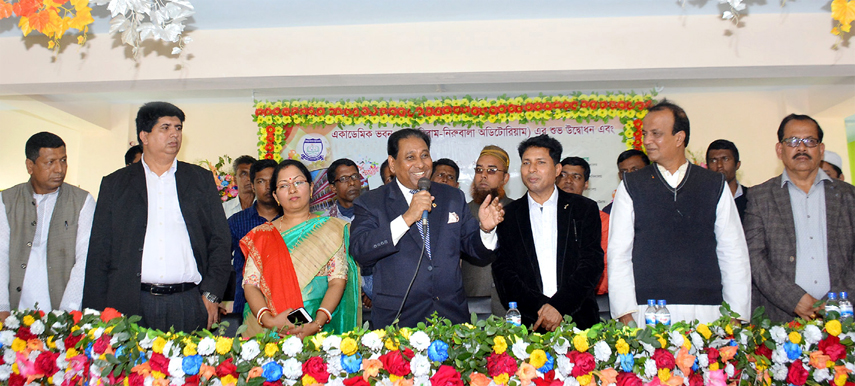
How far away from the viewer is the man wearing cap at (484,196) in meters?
3.85

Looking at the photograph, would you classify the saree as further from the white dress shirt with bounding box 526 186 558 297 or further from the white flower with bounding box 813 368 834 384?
the white flower with bounding box 813 368 834 384

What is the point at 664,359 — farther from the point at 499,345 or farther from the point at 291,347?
the point at 291,347

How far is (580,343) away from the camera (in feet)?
6.51

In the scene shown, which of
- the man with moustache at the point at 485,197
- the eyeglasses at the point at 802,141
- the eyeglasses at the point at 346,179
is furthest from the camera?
the eyeglasses at the point at 346,179

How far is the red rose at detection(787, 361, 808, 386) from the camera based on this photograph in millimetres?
2100

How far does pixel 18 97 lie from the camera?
21.7 ft

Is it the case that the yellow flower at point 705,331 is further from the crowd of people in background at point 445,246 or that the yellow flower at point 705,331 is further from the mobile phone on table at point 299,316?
the mobile phone on table at point 299,316

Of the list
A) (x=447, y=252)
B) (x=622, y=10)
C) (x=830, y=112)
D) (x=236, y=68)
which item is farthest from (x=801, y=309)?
(x=830, y=112)

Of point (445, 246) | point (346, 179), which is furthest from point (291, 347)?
point (346, 179)

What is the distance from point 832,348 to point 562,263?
1149 millimetres

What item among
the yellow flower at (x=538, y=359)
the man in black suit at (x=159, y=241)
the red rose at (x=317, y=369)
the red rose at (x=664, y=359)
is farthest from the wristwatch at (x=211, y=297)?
the red rose at (x=664, y=359)

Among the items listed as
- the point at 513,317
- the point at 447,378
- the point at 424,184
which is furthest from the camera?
the point at 424,184

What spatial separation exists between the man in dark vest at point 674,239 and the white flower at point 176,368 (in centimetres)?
188

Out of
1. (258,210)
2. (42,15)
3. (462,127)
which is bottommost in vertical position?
(258,210)
